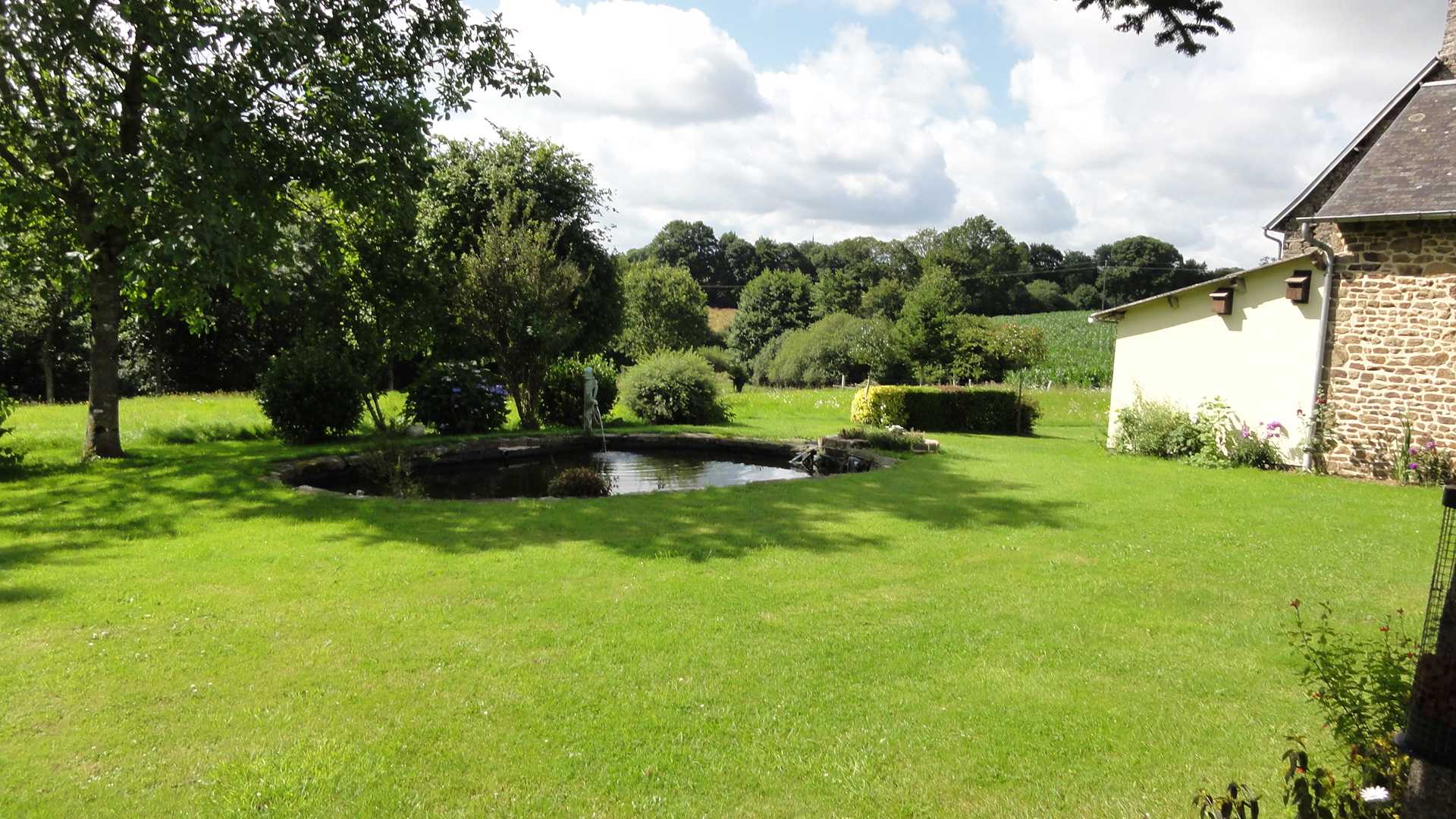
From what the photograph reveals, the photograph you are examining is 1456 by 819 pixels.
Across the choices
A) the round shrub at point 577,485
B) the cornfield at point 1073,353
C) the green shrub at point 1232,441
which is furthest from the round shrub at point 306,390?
the cornfield at point 1073,353

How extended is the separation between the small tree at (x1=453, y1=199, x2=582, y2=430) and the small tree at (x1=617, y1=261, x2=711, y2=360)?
32.3 metres

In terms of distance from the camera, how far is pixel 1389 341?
12234mm

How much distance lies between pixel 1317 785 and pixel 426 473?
12.1 meters

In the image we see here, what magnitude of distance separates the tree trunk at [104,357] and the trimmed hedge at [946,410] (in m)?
14.0

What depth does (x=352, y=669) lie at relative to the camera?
4539 mm

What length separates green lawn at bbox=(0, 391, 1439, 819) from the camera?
11.4ft

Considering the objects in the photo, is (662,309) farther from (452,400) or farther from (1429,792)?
(1429,792)

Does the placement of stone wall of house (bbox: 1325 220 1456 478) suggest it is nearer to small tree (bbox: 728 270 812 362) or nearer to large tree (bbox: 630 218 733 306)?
small tree (bbox: 728 270 812 362)

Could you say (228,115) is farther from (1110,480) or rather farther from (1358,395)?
(1358,395)

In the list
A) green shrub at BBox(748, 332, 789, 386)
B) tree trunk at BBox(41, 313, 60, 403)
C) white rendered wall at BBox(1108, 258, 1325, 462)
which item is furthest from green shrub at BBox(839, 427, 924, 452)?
green shrub at BBox(748, 332, 789, 386)

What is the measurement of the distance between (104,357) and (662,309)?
40.2 m

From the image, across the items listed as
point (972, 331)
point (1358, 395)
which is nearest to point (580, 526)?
point (1358, 395)

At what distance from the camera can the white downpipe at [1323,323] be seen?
1268 cm

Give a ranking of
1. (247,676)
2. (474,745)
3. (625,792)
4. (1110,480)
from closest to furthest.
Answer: (625,792)
(474,745)
(247,676)
(1110,480)
